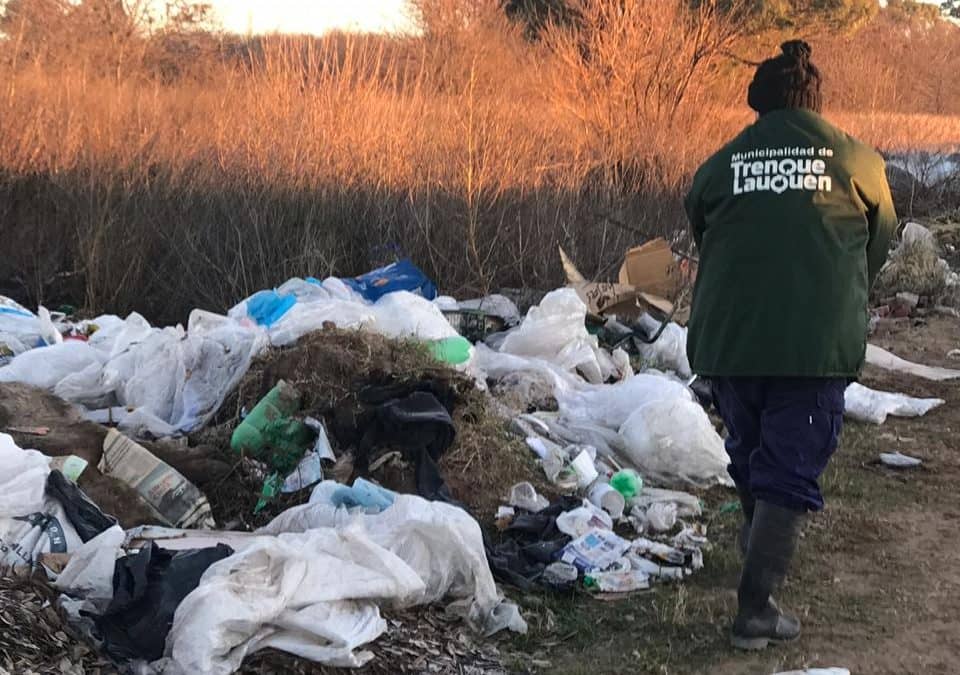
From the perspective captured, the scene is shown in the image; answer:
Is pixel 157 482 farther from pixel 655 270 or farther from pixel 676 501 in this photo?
pixel 655 270

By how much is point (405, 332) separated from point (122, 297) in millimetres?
3255

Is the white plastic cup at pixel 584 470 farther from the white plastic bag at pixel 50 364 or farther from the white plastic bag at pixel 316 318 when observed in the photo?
the white plastic bag at pixel 50 364

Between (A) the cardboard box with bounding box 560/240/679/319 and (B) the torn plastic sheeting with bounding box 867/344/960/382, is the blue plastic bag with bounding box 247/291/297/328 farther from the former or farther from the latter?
(B) the torn plastic sheeting with bounding box 867/344/960/382

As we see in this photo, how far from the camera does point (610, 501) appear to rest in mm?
4484

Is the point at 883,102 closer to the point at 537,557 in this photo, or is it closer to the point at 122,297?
the point at 122,297

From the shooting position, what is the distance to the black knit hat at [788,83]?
123 inches

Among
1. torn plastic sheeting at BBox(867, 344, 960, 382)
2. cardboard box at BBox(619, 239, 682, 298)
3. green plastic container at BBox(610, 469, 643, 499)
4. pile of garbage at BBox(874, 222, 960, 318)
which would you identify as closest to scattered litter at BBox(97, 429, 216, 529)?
green plastic container at BBox(610, 469, 643, 499)

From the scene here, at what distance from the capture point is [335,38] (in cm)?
943

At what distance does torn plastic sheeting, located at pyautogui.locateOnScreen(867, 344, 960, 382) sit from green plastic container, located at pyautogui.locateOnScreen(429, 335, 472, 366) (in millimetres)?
3720

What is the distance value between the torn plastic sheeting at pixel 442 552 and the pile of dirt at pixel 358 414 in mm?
839

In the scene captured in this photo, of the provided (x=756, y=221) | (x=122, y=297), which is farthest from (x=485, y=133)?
(x=756, y=221)

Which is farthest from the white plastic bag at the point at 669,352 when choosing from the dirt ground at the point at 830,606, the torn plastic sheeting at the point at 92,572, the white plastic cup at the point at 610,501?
the torn plastic sheeting at the point at 92,572

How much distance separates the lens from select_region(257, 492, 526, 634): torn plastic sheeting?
3.37 m

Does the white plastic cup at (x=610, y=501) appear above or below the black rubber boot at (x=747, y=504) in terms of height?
below
